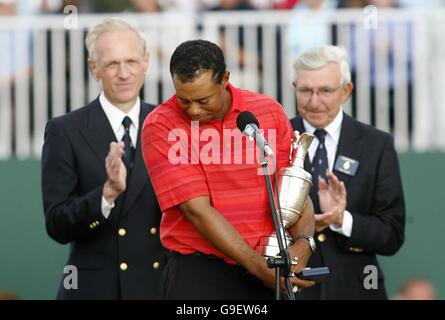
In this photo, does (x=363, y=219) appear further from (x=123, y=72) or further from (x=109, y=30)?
(x=109, y=30)

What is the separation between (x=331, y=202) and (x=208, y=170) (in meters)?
1.35

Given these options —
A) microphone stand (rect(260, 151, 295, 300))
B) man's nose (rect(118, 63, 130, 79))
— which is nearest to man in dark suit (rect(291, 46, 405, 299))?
man's nose (rect(118, 63, 130, 79))

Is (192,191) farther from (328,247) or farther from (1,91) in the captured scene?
(1,91)

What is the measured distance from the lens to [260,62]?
34.8 ft

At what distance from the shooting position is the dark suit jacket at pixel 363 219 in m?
7.62

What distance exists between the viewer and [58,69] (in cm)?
1070

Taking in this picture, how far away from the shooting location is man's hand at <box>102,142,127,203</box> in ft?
23.1

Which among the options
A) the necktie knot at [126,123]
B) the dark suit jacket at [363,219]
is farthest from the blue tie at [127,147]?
the dark suit jacket at [363,219]

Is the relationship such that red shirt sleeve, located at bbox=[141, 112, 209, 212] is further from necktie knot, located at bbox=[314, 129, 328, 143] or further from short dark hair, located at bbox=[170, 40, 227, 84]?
necktie knot, located at bbox=[314, 129, 328, 143]

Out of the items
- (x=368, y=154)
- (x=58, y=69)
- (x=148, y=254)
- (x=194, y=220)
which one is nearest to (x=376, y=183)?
(x=368, y=154)

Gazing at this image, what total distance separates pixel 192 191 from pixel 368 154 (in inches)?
71.7

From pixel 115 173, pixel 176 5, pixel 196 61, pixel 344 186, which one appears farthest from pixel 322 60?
pixel 176 5

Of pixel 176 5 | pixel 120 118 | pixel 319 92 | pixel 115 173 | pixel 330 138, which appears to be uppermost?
pixel 176 5

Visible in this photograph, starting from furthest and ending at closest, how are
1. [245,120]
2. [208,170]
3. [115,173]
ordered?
1. [115,173]
2. [208,170]
3. [245,120]
